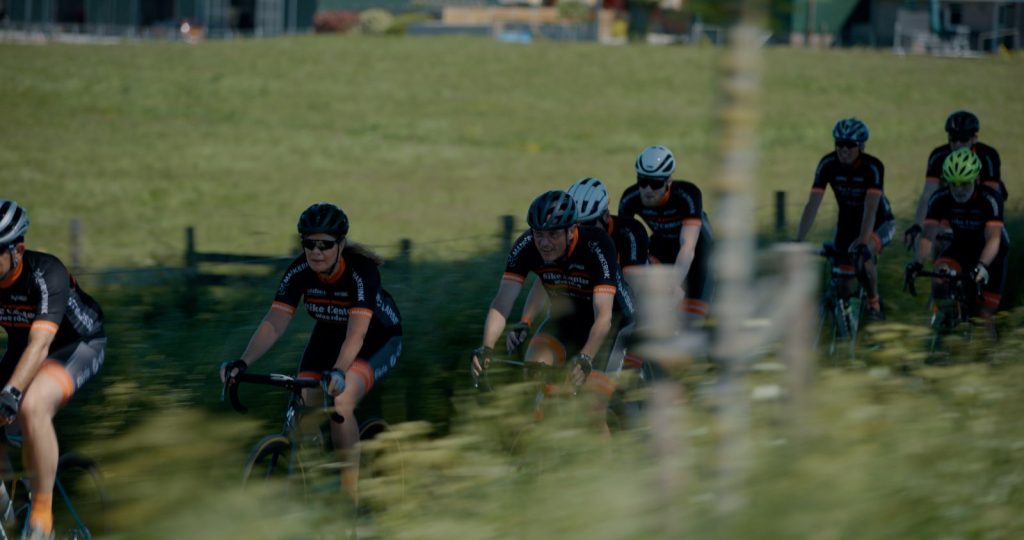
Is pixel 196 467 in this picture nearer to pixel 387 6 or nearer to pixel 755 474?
pixel 755 474

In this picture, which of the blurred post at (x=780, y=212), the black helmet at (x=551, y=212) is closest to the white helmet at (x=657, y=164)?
the black helmet at (x=551, y=212)

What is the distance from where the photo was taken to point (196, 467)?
4.88 metres

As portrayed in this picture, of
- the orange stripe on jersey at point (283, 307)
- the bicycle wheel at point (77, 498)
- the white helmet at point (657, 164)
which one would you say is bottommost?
the bicycle wheel at point (77, 498)

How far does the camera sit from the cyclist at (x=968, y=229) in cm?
1124

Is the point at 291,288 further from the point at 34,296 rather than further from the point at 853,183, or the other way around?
the point at 853,183

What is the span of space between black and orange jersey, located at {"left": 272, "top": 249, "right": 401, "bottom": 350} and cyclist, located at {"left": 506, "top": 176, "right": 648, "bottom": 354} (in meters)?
0.90

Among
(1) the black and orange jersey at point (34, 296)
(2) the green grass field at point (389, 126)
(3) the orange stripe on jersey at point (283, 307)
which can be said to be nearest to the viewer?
(1) the black and orange jersey at point (34, 296)

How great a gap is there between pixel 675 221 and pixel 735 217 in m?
5.94

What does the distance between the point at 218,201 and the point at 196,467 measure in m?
28.4

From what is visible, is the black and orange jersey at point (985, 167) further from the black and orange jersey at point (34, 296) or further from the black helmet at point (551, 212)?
the black and orange jersey at point (34, 296)

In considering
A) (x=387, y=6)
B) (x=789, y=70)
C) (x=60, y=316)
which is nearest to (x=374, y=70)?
(x=789, y=70)

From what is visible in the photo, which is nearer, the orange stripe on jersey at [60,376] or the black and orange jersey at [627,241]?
the orange stripe on jersey at [60,376]

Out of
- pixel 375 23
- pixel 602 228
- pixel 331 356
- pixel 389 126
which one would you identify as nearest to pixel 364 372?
pixel 331 356

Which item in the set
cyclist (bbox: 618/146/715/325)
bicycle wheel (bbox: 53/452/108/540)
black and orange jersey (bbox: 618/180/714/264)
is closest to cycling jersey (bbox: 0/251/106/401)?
bicycle wheel (bbox: 53/452/108/540)
